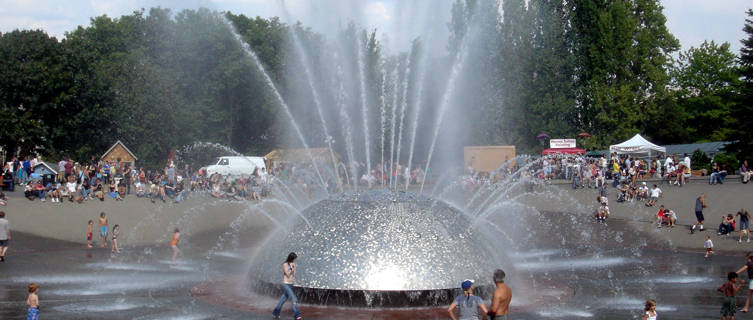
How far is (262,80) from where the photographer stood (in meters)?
61.1

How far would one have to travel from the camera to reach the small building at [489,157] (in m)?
43.3

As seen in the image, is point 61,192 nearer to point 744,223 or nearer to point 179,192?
point 179,192

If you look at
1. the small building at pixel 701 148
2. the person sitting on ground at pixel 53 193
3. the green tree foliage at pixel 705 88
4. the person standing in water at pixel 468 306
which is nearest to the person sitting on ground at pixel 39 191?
the person sitting on ground at pixel 53 193

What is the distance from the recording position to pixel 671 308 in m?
13.4

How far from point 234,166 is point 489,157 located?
17298mm

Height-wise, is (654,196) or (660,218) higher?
(654,196)

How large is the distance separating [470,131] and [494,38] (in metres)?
8.10

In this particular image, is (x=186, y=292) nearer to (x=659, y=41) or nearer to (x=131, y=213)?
(x=131, y=213)

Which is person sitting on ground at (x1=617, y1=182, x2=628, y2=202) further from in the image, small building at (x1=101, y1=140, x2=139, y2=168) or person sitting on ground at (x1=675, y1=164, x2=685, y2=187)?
small building at (x1=101, y1=140, x2=139, y2=168)

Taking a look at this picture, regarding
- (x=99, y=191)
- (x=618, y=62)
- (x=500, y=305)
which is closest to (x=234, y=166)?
(x=99, y=191)

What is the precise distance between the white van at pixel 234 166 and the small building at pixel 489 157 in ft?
46.3

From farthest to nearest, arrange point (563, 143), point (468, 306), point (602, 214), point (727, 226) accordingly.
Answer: point (563, 143), point (602, 214), point (727, 226), point (468, 306)

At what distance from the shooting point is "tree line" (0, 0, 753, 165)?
1989 inches

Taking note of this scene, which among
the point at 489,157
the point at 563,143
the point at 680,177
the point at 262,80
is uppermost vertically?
the point at 262,80
